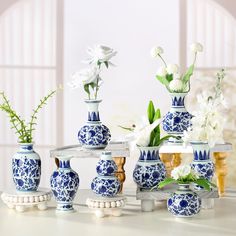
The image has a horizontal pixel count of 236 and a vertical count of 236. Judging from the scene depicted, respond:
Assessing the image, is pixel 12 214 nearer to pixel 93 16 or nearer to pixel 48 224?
pixel 48 224

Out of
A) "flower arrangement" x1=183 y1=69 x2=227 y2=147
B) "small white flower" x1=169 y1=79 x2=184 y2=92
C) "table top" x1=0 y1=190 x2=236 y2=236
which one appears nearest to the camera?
"table top" x1=0 y1=190 x2=236 y2=236

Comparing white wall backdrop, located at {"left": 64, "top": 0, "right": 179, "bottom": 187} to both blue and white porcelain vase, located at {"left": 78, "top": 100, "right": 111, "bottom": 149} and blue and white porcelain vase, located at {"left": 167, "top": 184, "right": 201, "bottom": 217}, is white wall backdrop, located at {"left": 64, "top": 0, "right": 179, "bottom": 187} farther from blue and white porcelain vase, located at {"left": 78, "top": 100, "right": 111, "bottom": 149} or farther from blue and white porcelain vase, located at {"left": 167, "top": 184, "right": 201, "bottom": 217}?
blue and white porcelain vase, located at {"left": 167, "top": 184, "right": 201, "bottom": 217}

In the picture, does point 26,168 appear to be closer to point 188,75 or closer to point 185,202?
point 185,202

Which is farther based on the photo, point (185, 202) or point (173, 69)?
point (173, 69)

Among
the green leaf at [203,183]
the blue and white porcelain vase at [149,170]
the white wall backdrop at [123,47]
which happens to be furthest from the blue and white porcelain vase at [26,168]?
the white wall backdrop at [123,47]

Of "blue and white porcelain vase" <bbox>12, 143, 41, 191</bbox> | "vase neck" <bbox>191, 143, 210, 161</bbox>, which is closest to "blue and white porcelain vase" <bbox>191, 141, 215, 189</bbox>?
"vase neck" <bbox>191, 143, 210, 161</bbox>

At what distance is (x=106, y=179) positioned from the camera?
8.71 feet

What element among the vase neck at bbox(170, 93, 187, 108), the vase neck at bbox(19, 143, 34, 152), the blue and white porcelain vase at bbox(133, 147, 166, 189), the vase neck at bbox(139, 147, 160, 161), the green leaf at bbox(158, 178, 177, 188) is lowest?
the green leaf at bbox(158, 178, 177, 188)

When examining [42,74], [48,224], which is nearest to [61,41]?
[42,74]

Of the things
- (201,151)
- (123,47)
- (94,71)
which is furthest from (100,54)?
(123,47)

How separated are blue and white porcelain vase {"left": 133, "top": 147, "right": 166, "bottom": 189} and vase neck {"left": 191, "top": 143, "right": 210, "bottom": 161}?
13 centimetres

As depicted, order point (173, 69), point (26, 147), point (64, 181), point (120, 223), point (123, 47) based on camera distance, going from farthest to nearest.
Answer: point (123, 47) < point (173, 69) < point (26, 147) < point (64, 181) < point (120, 223)

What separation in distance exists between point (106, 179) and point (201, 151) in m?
0.37

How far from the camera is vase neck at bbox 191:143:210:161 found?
273 cm
